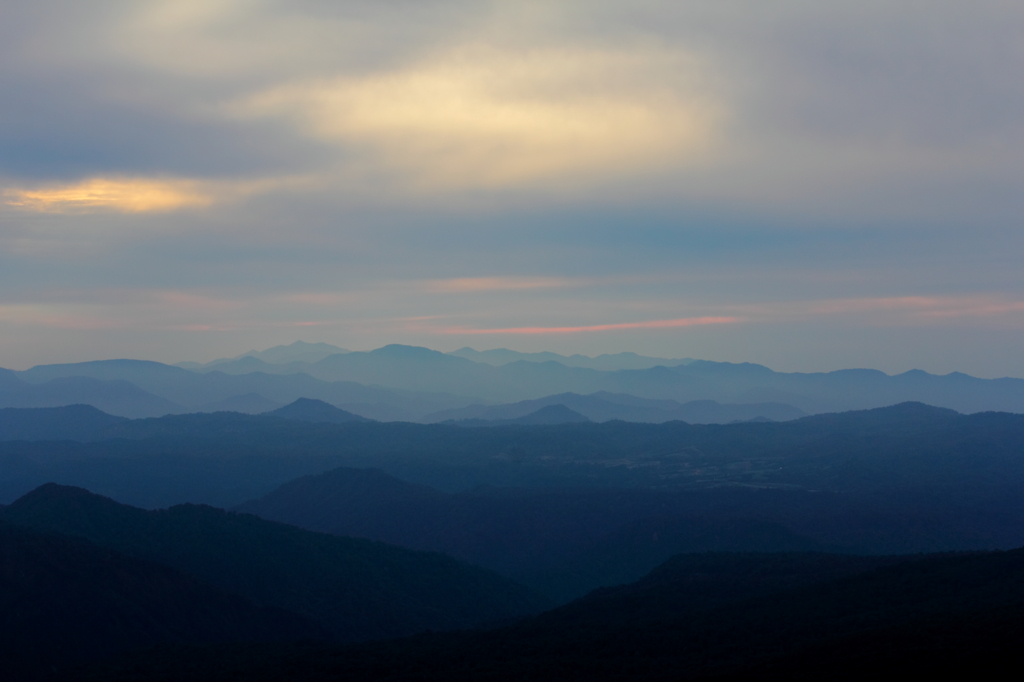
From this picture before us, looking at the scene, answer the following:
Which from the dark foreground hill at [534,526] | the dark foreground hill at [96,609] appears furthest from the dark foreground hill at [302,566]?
the dark foreground hill at [534,526]

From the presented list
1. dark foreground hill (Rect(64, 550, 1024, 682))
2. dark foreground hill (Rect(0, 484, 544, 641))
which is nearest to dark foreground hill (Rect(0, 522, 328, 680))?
dark foreground hill (Rect(0, 484, 544, 641))

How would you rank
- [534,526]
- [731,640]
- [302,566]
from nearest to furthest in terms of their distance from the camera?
[731,640] < [302,566] < [534,526]

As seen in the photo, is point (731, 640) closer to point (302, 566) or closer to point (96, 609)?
point (96, 609)

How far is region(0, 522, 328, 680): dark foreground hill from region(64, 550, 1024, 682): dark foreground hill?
30.8 ft

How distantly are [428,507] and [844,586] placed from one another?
8640cm

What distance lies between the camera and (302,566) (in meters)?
88.1

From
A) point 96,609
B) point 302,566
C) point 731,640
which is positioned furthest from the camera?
point 302,566

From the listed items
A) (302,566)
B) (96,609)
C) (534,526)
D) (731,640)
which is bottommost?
(534,526)

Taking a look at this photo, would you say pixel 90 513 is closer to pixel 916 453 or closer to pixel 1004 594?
pixel 1004 594

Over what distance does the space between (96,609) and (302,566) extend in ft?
77.9

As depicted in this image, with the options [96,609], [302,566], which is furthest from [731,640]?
[302,566]

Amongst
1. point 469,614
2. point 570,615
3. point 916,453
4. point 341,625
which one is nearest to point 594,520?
point 469,614

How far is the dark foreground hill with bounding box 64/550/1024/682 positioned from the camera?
39688 mm

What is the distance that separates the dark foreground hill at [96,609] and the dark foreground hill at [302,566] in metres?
5.20
